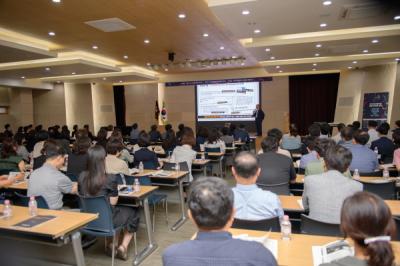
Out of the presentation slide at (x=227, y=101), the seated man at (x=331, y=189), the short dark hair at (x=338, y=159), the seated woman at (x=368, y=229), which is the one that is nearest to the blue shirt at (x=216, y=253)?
the seated woman at (x=368, y=229)

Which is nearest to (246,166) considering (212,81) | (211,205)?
(211,205)

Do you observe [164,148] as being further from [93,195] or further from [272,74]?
[272,74]

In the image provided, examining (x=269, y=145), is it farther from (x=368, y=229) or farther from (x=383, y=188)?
(x=368, y=229)

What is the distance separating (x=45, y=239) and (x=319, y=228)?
2.23 m

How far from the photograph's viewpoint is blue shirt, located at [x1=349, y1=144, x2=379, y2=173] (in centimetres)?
424

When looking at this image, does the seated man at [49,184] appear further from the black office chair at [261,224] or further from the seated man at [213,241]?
the seated man at [213,241]

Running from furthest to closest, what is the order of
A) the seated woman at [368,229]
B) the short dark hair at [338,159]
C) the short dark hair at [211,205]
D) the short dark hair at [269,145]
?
the short dark hair at [269,145] → the short dark hair at [338,159] → the short dark hair at [211,205] → the seated woman at [368,229]

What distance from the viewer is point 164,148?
7.17m

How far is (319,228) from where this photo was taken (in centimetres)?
223

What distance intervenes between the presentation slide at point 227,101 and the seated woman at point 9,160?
11632 millimetres

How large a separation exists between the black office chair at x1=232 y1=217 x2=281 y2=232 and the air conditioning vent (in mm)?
5720

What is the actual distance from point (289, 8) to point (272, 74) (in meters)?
9.49

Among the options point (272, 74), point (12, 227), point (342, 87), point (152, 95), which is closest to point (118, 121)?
point (152, 95)

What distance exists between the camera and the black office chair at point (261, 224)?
2.23 meters
